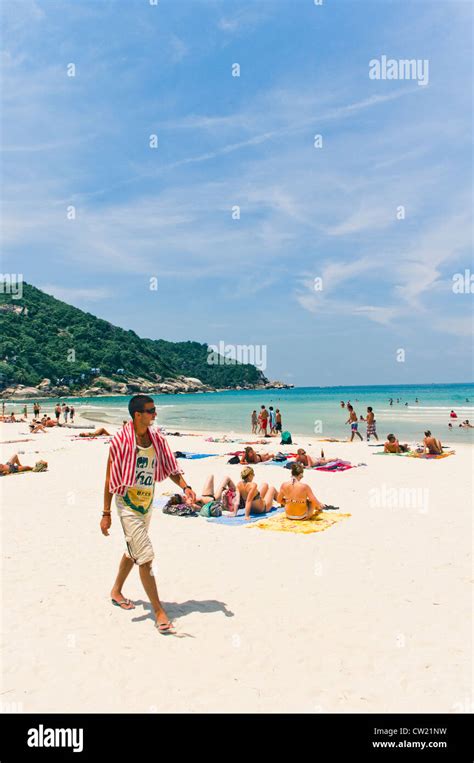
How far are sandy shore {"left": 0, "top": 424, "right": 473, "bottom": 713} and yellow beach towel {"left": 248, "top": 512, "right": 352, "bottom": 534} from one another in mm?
187

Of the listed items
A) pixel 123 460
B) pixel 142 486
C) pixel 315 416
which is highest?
pixel 123 460

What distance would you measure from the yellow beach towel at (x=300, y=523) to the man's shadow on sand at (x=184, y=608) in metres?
2.82

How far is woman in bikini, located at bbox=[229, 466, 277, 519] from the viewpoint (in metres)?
8.90

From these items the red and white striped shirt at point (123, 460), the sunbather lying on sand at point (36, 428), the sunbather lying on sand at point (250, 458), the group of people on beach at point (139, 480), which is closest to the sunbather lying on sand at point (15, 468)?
the sunbather lying on sand at point (250, 458)

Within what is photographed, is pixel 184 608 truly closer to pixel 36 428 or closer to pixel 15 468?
pixel 15 468

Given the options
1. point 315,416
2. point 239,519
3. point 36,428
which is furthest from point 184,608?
point 315,416

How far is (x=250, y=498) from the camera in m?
8.85

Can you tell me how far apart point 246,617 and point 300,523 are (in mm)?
3455

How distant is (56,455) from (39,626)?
47.3 feet

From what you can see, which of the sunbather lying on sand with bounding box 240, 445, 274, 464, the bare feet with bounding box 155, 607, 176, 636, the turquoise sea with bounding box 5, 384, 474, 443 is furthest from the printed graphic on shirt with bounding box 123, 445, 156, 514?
the turquoise sea with bounding box 5, 384, 474, 443

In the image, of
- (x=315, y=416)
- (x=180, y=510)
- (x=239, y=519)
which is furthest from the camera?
(x=315, y=416)

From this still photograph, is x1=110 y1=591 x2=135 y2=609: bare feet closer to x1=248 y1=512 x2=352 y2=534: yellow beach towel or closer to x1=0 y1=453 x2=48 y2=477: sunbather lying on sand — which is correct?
x1=248 y1=512 x2=352 y2=534: yellow beach towel

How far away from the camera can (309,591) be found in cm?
549

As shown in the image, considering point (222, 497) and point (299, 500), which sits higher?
point (299, 500)
